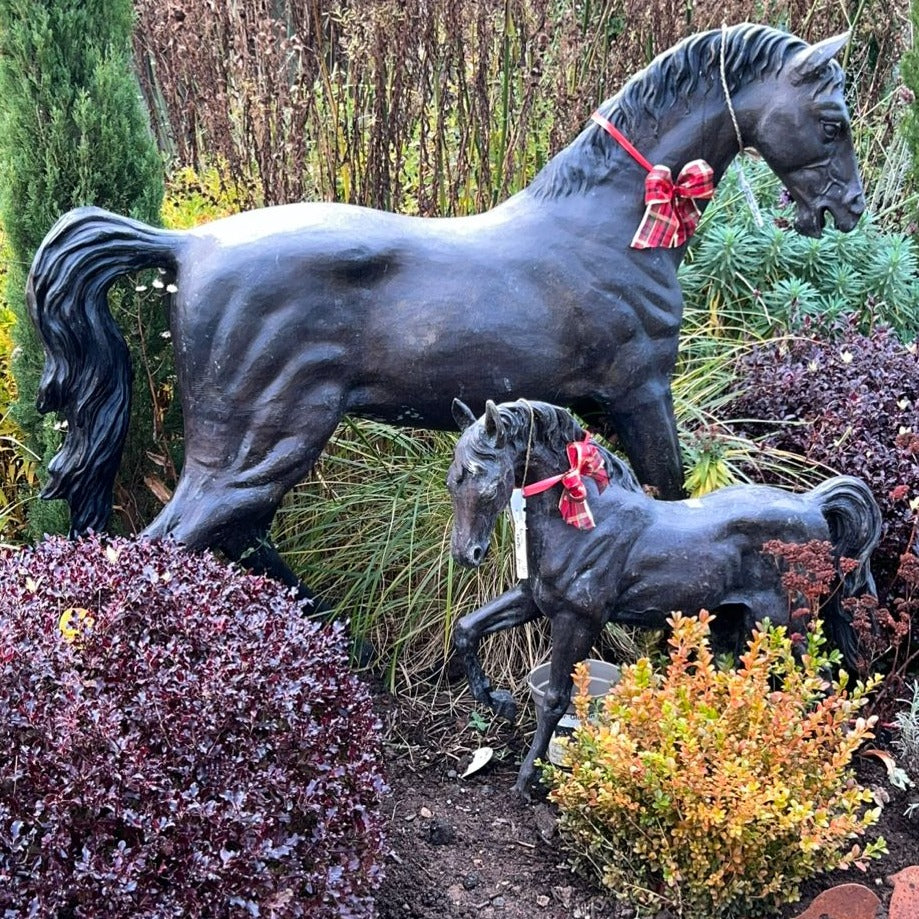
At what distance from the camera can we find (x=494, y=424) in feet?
7.65

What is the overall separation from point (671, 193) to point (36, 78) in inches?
83.6

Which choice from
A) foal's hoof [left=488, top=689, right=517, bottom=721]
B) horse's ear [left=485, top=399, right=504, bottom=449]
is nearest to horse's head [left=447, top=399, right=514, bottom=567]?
horse's ear [left=485, top=399, right=504, bottom=449]

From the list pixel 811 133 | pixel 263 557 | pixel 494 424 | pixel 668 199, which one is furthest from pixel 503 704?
pixel 811 133

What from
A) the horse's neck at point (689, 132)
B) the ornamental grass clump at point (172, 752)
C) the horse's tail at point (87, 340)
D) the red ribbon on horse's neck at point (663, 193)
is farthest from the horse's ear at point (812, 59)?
the ornamental grass clump at point (172, 752)

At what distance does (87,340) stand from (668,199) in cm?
168

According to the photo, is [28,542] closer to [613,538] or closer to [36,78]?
[36,78]

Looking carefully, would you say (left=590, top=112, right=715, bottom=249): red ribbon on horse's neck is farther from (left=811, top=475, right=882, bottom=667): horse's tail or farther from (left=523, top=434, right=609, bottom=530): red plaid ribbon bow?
(left=811, top=475, right=882, bottom=667): horse's tail

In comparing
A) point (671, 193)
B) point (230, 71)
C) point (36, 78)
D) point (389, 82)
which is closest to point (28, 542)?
point (36, 78)

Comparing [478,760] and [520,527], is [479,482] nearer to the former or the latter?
[520,527]

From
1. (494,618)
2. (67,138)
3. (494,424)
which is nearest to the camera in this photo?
(494,424)

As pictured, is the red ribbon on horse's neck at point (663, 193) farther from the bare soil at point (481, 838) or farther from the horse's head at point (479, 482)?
the bare soil at point (481, 838)

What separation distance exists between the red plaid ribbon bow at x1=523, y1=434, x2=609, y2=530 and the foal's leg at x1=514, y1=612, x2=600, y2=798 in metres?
0.27

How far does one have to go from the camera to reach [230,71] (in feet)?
14.2

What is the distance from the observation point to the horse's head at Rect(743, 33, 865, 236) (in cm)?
264
